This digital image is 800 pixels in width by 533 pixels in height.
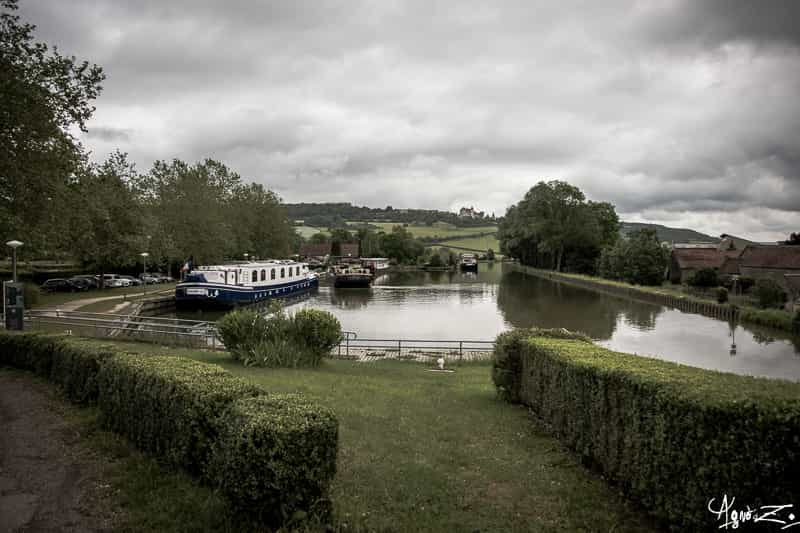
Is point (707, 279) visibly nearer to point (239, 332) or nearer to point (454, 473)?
point (239, 332)

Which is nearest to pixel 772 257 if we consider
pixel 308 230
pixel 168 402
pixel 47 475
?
pixel 168 402

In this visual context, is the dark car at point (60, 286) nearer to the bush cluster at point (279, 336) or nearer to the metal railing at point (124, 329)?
the metal railing at point (124, 329)

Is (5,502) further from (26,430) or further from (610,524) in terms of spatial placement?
(610,524)

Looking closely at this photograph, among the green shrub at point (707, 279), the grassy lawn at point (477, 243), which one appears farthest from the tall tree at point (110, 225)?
the grassy lawn at point (477, 243)

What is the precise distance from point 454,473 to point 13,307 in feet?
57.7

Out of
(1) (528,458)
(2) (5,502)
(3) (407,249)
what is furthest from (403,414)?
(3) (407,249)

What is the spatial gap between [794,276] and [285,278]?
45592mm

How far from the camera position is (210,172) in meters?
65.2

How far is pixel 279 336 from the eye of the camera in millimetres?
16625

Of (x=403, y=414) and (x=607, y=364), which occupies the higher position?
(x=607, y=364)

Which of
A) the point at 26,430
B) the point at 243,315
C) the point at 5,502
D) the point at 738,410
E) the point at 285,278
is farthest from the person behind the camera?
the point at 285,278

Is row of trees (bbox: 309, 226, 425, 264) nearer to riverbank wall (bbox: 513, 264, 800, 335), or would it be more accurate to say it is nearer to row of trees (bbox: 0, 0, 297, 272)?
riverbank wall (bbox: 513, 264, 800, 335)

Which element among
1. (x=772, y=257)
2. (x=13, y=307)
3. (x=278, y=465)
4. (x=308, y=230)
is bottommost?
(x=13, y=307)

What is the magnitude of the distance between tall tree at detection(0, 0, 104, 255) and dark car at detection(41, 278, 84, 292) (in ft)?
64.5
